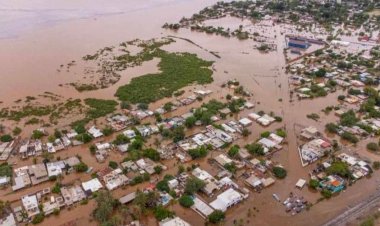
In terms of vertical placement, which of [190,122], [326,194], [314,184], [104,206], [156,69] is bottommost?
[326,194]

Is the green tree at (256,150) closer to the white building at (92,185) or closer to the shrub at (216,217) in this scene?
the shrub at (216,217)

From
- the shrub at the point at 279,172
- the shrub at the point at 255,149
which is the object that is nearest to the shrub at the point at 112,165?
the shrub at the point at 255,149

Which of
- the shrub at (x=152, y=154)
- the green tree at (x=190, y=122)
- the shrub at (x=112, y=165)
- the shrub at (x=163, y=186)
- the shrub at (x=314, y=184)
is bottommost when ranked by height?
the shrub at (x=314, y=184)

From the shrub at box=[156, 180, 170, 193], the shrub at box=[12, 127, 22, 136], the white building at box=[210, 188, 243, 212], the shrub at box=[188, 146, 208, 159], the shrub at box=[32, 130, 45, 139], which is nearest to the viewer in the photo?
the white building at box=[210, 188, 243, 212]

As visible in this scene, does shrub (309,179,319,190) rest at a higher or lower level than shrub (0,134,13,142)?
lower

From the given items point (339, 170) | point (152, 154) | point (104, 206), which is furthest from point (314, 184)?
point (104, 206)

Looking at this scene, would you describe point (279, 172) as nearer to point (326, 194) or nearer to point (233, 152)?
point (326, 194)

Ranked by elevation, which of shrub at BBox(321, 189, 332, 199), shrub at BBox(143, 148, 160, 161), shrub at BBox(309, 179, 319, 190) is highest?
shrub at BBox(143, 148, 160, 161)

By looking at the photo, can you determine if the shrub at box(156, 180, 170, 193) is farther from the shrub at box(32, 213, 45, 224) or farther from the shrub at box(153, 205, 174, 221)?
the shrub at box(32, 213, 45, 224)

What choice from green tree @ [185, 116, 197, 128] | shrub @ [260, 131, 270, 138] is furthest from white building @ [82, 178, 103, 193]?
shrub @ [260, 131, 270, 138]
